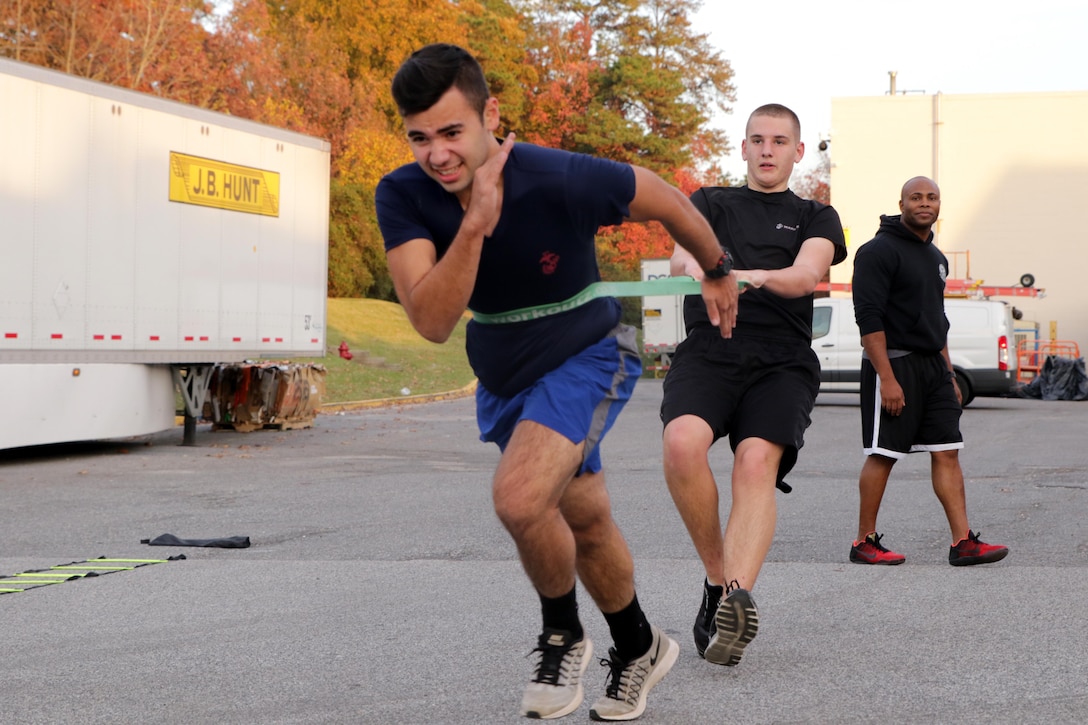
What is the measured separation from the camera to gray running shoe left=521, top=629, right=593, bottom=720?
3.87 metres

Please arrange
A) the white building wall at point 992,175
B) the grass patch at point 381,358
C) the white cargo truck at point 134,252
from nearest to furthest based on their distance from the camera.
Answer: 1. the white cargo truck at point 134,252
2. the grass patch at point 381,358
3. the white building wall at point 992,175

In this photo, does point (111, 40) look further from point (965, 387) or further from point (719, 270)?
point (719, 270)

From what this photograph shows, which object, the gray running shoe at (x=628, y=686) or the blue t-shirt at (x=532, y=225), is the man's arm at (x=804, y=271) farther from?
the gray running shoe at (x=628, y=686)

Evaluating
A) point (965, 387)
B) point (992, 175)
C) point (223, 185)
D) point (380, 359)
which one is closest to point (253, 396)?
point (223, 185)

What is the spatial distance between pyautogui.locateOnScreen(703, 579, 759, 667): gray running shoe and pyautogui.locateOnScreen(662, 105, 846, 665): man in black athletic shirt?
171 mm

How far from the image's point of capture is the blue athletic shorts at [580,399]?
153 inches

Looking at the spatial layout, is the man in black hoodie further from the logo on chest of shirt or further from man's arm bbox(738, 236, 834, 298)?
the logo on chest of shirt

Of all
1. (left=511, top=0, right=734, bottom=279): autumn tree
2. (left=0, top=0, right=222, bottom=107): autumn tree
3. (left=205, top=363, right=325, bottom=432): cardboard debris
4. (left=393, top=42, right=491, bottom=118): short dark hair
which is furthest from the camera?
(left=511, top=0, right=734, bottom=279): autumn tree

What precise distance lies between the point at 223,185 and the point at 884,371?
10.9 m

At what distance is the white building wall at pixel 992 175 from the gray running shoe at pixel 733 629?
37854 mm

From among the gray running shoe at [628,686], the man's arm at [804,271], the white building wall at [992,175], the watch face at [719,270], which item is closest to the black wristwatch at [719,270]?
the watch face at [719,270]

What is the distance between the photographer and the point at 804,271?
4.94 m

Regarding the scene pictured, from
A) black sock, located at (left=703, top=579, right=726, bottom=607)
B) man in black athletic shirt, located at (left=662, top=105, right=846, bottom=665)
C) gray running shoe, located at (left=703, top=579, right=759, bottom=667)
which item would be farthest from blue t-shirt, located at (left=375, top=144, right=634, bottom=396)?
black sock, located at (left=703, top=579, right=726, bottom=607)

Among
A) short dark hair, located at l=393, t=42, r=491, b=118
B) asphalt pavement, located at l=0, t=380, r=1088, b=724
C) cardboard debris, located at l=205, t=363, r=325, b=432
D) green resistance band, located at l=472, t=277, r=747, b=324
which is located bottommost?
asphalt pavement, located at l=0, t=380, r=1088, b=724
